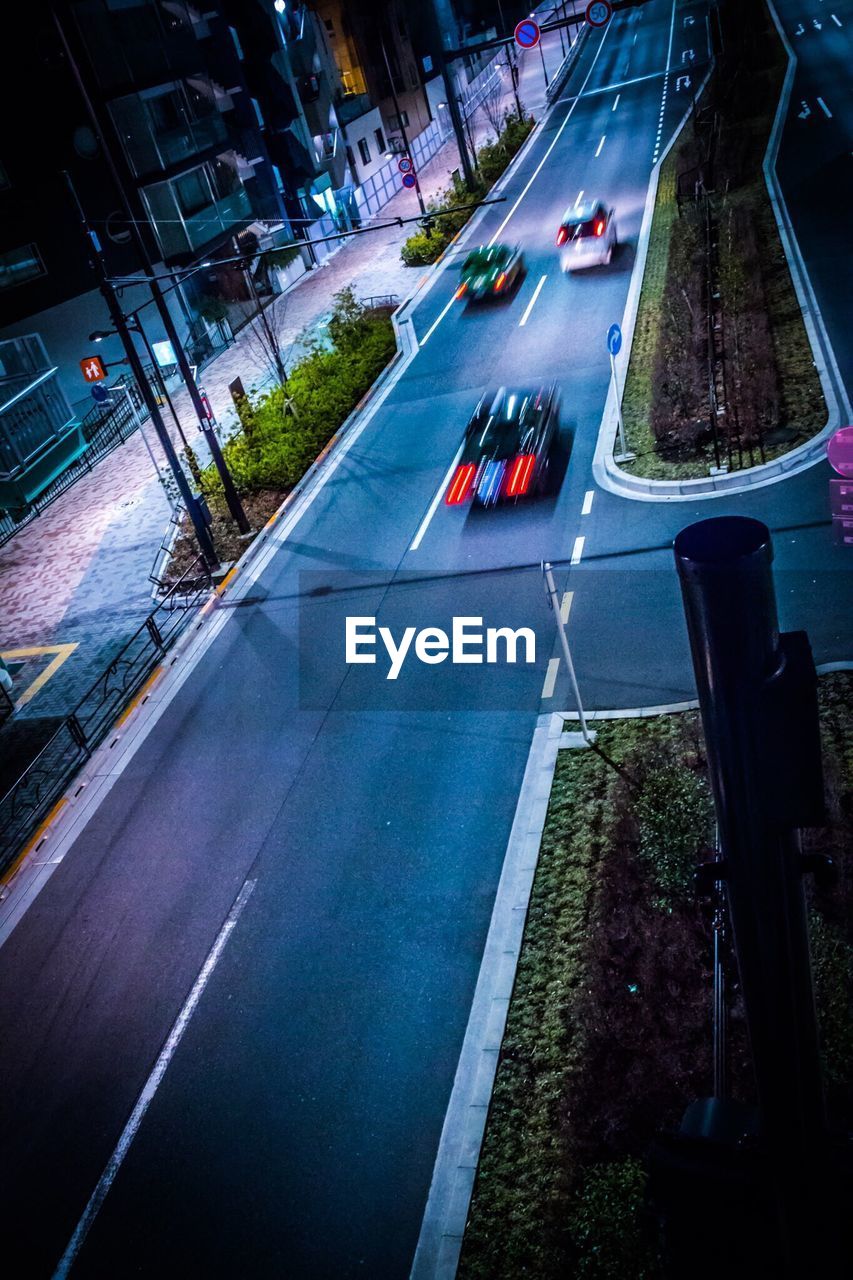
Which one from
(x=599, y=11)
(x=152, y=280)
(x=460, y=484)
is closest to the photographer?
(x=152, y=280)

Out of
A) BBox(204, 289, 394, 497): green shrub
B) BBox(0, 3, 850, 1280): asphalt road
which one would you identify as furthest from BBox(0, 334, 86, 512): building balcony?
BBox(0, 3, 850, 1280): asphalt road

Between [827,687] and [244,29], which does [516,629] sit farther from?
[244,29]

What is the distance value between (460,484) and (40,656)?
10455 millimetres

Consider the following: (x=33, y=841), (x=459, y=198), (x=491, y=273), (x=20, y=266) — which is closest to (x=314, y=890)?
(x=33, y=841)

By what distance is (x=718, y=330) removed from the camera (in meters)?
23.3

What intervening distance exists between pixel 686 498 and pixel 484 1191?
1302 centimetres

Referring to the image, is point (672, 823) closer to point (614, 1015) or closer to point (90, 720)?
point (614, 1015)

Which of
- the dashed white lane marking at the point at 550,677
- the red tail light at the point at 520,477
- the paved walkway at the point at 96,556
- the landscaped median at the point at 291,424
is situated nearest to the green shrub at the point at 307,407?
the landscaped median at the point at 291,424

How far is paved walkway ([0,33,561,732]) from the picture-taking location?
1927 centimetres

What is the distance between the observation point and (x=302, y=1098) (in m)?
9.17

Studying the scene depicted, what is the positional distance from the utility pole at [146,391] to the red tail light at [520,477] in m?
7.15

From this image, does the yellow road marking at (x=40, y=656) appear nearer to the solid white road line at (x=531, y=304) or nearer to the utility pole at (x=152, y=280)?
the utility pole at (x=152, y=280)

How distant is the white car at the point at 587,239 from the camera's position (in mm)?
31516

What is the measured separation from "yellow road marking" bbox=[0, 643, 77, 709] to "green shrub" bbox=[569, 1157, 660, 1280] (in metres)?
14.9
